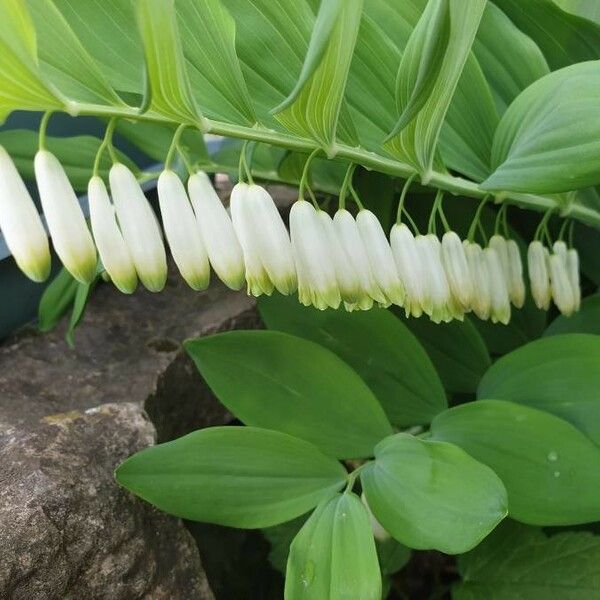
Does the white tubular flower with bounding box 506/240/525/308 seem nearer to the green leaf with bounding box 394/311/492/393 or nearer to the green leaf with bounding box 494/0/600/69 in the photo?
the green leaf with bounding box 394/311/492/393

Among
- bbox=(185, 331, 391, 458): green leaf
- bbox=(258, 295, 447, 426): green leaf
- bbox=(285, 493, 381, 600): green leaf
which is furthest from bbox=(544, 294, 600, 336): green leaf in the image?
bbox=(285, 493, 381, 600): green leaf

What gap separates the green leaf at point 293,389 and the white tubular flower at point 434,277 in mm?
159

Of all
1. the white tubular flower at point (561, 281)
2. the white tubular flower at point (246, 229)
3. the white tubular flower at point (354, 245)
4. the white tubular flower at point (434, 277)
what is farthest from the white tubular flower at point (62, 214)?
the white tubular flower at point (561, 281)

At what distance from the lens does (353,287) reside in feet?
2.09

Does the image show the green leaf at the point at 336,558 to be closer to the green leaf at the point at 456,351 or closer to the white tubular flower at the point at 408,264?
the white tubular flower at the point at 408,264

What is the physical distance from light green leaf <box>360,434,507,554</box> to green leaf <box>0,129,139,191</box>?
1.69 ft

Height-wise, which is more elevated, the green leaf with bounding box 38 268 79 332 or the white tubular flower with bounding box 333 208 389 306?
the white tubular flower with bounding box 333 208 389 306

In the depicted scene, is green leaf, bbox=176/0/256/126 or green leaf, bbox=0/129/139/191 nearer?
green leaf, bbox=176/0/256/126

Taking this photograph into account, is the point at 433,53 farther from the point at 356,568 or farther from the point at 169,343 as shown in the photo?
the point at 169,343

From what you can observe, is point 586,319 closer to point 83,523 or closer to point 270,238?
point 270,238

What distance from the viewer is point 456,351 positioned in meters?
1.00

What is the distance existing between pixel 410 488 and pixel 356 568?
9 cm

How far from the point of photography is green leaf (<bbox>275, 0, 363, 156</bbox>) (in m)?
0.49

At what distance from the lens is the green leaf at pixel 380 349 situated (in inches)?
35.0
